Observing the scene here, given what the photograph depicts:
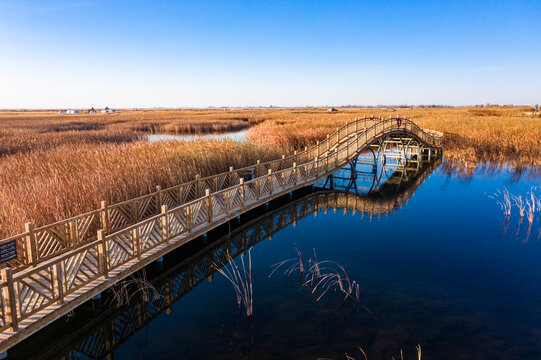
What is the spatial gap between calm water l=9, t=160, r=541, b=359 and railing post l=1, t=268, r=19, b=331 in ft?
4.91

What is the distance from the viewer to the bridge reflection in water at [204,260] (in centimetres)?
755

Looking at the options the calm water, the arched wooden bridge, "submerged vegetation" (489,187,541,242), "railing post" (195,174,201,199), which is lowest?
the calm water

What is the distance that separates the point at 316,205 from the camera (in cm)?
1922

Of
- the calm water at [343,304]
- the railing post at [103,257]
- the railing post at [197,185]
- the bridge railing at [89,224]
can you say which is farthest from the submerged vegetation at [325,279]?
the railing post at [197,185]

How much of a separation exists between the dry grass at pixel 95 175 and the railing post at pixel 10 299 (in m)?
5.22

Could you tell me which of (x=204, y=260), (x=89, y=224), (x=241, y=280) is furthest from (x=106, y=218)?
(x=241, y=280)

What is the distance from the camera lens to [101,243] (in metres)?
7.89

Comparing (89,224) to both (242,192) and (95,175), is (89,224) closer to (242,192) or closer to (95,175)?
(95,175)

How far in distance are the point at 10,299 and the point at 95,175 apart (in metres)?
9.41

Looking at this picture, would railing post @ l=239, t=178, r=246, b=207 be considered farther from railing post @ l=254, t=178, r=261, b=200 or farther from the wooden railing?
the wooden railing

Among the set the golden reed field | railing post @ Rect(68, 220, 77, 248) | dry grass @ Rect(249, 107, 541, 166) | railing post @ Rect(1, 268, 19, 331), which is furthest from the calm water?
dry grass @ Rect(249, 107, 541, 166)

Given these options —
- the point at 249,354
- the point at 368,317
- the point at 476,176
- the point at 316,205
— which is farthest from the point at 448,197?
the point at 249,354

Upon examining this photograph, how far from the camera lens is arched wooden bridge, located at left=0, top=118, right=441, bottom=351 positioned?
6527mm

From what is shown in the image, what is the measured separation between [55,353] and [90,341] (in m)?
0.68
